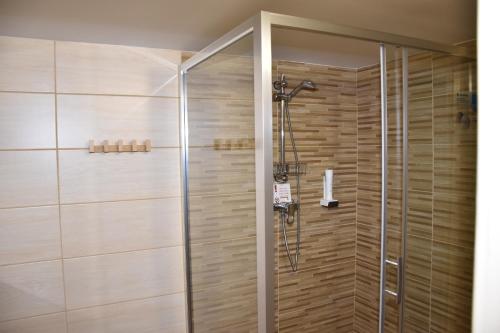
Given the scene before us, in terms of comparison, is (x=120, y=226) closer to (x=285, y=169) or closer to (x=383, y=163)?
(x=285, y=169)

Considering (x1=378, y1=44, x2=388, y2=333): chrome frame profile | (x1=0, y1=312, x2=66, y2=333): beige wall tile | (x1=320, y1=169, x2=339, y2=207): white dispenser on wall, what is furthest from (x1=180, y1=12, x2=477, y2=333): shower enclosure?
(x1=0, y1=312, x2=66, y2=333): beige wall tile

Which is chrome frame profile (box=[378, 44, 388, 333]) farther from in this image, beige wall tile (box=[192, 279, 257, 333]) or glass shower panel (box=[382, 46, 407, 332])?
beige wall tile (box=[192, 279, 257, 333])

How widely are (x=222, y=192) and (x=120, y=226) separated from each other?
78 centimetres

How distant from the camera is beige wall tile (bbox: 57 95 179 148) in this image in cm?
183

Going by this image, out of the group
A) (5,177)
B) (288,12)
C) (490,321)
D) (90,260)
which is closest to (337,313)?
(90,260)

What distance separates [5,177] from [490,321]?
2.06 metres

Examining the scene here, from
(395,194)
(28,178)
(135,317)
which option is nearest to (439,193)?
(395,194)

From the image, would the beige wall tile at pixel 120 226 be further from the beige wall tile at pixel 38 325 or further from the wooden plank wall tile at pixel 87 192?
the beige wall tile at pixel 38 325

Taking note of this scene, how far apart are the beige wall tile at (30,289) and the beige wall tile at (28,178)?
35 cm

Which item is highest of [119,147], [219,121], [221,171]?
[219,121]

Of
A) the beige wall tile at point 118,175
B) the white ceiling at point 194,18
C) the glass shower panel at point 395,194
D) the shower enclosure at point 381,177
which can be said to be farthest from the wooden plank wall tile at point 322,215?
the glass shower panel at point 395,194

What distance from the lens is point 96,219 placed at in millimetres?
1912

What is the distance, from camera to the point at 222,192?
1587 mm

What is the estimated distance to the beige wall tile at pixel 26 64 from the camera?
170cm
